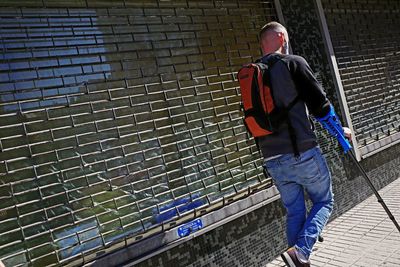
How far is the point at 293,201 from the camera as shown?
3.16m

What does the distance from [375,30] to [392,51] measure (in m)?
0.63

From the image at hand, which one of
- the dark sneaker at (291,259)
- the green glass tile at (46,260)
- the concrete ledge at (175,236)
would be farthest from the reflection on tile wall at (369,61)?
the green glass tile at (46,260)

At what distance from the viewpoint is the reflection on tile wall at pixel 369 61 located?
594 cm

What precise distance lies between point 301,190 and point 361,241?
140 cm

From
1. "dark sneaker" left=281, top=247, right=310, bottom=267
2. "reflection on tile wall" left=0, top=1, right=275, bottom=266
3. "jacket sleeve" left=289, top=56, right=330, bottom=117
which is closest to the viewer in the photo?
"dark sneaker" left=281, top=247, right=310, bottom=267

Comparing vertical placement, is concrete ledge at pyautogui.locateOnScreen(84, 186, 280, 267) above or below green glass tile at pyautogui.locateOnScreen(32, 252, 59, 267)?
below

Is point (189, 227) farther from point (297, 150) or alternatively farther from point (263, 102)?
point (263, 102)

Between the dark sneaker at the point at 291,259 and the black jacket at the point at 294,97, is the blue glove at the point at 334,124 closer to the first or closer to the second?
the black jacket at the point at 294,97

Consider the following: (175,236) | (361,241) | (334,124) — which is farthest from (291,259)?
(361,241)

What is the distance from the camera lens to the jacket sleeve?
2.92 metres

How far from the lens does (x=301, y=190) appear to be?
10.4 ft

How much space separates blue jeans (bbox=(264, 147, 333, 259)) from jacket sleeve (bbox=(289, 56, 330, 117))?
1.09 feet

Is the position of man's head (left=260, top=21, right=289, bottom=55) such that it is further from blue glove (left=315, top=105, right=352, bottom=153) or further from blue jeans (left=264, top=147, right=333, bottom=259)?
blue jeans (left=264, top=147, right=333, bottom=259)

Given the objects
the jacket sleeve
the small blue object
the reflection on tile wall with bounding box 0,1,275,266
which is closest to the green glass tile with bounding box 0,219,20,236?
the reflection on tile wall with bounding box 0,1,275,266
